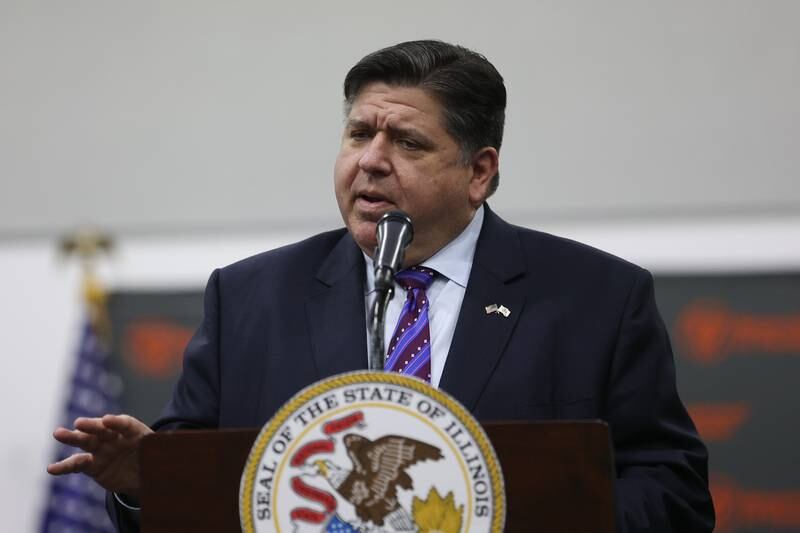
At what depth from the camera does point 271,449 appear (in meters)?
1.66

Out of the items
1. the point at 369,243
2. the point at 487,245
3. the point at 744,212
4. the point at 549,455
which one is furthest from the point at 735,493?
the point at 549,455

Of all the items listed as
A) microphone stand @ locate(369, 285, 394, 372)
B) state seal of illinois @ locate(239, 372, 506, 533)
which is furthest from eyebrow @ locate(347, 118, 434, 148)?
state seal of illinois @ locate(239, 372, 506, 533)

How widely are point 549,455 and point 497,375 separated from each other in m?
0.57

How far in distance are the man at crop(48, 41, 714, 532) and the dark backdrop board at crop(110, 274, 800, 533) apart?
1775mm

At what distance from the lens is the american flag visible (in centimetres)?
441

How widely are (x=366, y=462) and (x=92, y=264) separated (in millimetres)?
3358

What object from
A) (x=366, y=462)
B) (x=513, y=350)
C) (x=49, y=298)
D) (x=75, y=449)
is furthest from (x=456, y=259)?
(x=49, y=298)

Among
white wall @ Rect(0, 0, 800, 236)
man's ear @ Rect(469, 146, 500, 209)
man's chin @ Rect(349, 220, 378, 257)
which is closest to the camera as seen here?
man's chin @ Rect(349, 220, 378, 257)

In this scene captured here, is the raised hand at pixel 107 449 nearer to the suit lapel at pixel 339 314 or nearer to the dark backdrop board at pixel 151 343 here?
the suit lapel at pixel 339 314

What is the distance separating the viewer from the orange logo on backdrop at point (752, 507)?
415cm

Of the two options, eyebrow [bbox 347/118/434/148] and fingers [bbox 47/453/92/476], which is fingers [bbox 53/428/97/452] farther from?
eyebrow [bbox 347/118/434/148]

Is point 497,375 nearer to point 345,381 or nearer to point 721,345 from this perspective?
point 345,381

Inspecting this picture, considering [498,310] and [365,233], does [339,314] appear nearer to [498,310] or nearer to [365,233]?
[365,233]

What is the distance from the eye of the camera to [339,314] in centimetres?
248
